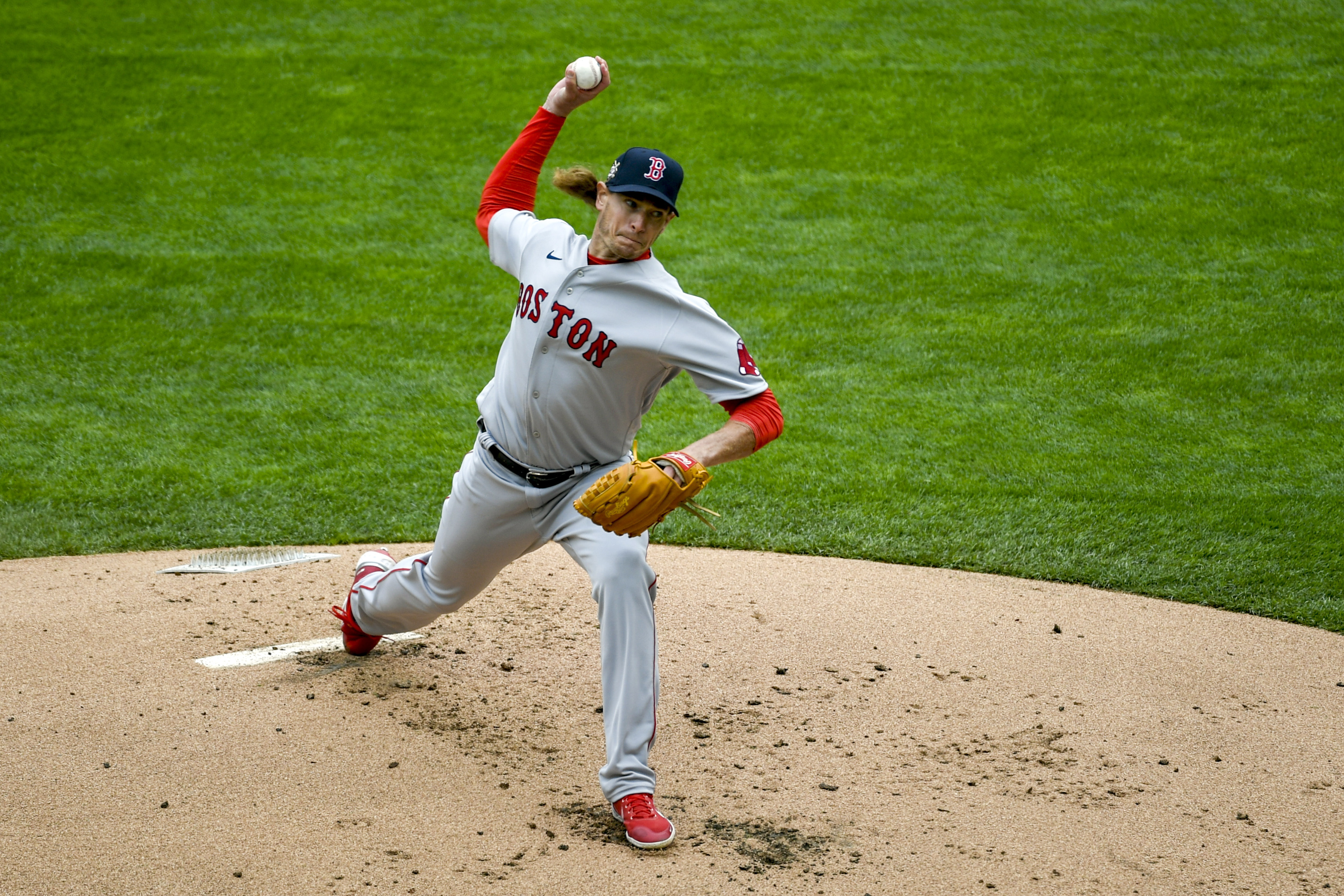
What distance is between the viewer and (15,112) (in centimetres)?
1162

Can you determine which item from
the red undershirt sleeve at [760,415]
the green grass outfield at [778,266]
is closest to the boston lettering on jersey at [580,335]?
the red undershirt sleeve at [760,415]

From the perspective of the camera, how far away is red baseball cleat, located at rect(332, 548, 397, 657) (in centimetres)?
425

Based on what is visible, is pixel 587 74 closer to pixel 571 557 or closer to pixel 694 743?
pixel 571 557

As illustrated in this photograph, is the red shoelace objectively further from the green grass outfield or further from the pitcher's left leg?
the green grass outfield

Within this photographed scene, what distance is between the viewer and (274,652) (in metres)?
4.40

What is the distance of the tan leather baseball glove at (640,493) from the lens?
122 inches

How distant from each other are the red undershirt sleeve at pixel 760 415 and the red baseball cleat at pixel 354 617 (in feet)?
5.07

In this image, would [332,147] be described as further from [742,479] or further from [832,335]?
[742,479]

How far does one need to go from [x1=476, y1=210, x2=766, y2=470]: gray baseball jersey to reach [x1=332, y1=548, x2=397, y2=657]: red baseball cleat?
0.90m

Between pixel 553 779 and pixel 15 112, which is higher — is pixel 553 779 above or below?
below

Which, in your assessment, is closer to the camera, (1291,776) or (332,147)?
(1291,776)

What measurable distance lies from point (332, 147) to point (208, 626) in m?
7.81

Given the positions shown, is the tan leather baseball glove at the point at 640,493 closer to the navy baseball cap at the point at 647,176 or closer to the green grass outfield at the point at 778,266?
the navy baseball cap at the point at 647,176

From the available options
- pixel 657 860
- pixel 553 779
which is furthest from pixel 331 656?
pixel 657 860
